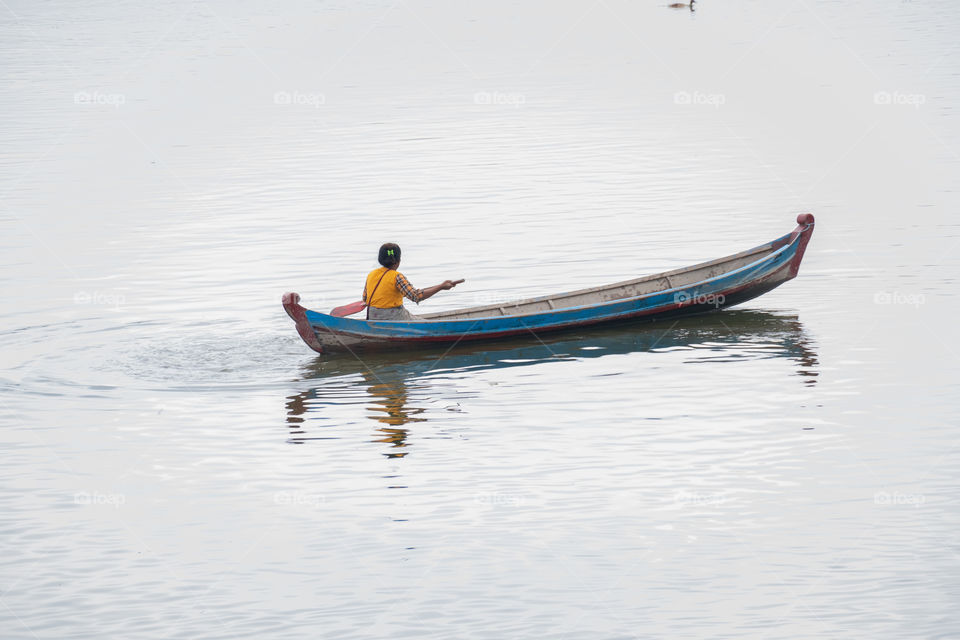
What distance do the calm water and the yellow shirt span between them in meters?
0.73

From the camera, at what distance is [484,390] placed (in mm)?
14805

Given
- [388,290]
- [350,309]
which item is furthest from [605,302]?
[350,309]

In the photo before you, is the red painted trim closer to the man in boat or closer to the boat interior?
the man in boat

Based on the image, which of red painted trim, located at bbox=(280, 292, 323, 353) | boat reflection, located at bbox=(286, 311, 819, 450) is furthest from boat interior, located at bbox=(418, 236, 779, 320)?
red painted trim, located at bbox=(280, 292, 323, 353)

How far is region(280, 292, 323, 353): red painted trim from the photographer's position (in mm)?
15461

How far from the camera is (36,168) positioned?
32344mm

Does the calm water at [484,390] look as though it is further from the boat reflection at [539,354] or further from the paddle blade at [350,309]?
the paddle blade at [350,309]

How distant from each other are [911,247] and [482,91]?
23.1 meters

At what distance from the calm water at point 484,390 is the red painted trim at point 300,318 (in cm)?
27

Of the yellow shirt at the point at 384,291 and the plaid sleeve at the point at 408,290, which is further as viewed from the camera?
the yellow shirt at the point at 384,291

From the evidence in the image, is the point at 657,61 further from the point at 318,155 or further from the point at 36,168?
the point at 36,168

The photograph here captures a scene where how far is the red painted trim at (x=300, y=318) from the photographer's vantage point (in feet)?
50.7

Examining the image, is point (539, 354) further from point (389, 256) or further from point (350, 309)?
point (350, 309)

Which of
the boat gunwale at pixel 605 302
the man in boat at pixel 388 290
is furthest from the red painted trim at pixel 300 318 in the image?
the man in boat at pixel 388 290
